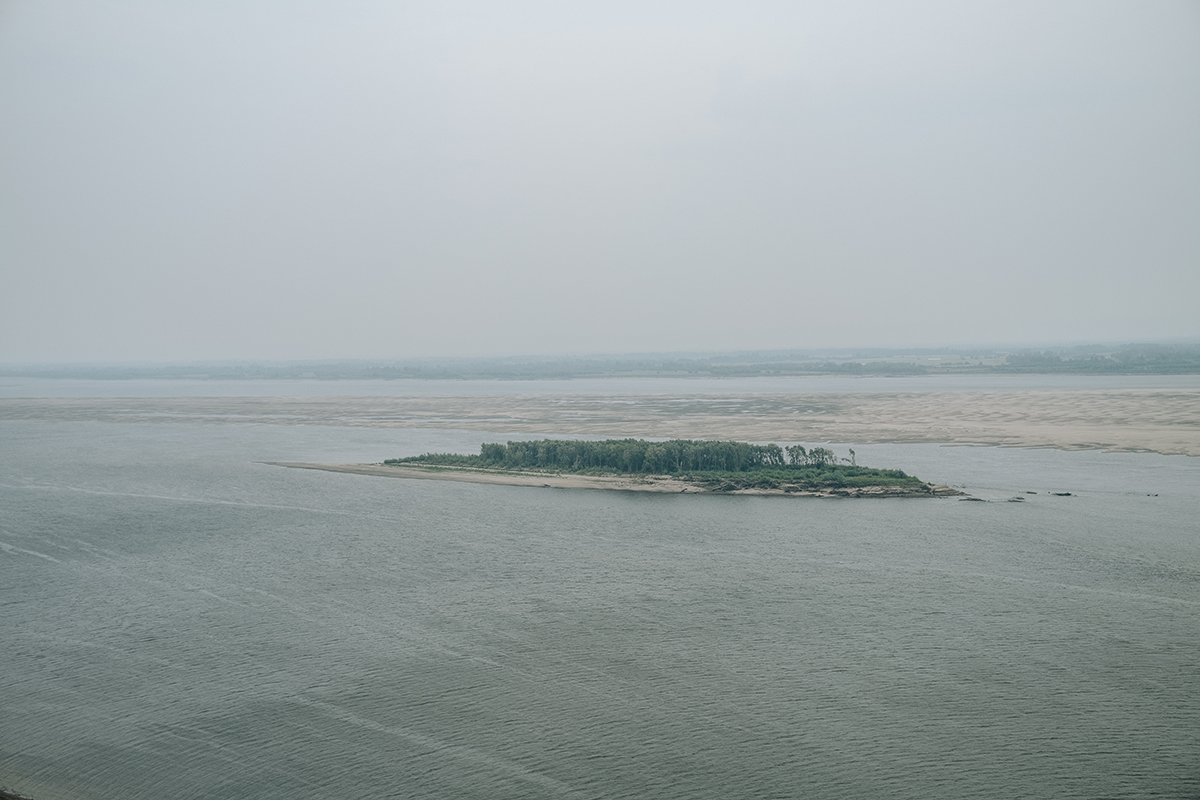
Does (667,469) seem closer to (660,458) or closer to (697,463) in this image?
(660,458)

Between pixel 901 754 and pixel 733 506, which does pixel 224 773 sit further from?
pixel 733 506

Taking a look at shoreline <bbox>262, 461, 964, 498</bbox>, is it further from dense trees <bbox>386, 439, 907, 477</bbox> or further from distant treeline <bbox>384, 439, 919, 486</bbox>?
dense trees <bbox>386, 439, 907, 477</bbox>

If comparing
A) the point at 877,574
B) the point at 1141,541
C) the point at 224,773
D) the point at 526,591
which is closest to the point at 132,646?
the point at 224,773

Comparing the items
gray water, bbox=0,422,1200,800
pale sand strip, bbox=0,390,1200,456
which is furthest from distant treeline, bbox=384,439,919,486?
pale sand strip, bbox=0,390,1200,456

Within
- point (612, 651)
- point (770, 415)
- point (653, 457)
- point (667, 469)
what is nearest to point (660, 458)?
point (653, 457)

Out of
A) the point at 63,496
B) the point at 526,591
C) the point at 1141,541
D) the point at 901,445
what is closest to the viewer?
the point at 526,591

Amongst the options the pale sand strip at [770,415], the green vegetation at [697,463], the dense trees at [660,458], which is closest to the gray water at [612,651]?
the green vegetation at [697,463]
